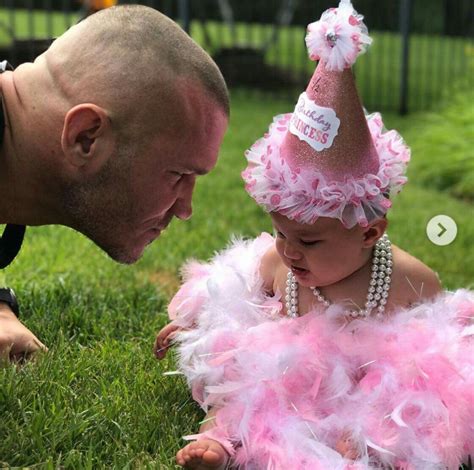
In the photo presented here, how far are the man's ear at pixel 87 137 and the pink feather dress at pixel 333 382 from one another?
1.92 feet

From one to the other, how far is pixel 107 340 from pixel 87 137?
850mm

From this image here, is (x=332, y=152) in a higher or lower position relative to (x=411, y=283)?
higher

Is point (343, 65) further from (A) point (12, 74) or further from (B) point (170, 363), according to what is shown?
(B) point (170, 363)

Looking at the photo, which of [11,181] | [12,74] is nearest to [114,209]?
[11,181]

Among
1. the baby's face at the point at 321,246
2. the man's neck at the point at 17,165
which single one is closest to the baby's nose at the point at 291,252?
the baby's face at the point at 321,246

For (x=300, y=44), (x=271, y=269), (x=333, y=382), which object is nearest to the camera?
(x=333, y=382)

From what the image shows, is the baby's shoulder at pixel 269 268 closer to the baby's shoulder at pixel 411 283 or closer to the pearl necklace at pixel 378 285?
the pearl necklace at pixel 378 285

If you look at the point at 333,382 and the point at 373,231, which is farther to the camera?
the point at 373,231

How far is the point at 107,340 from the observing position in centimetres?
281

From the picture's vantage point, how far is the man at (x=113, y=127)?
7.02 feet

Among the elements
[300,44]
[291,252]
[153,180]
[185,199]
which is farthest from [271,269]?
[300,44]

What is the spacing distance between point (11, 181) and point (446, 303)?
1.15 m

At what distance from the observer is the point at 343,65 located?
2.24m

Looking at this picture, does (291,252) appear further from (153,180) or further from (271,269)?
(153,180)
